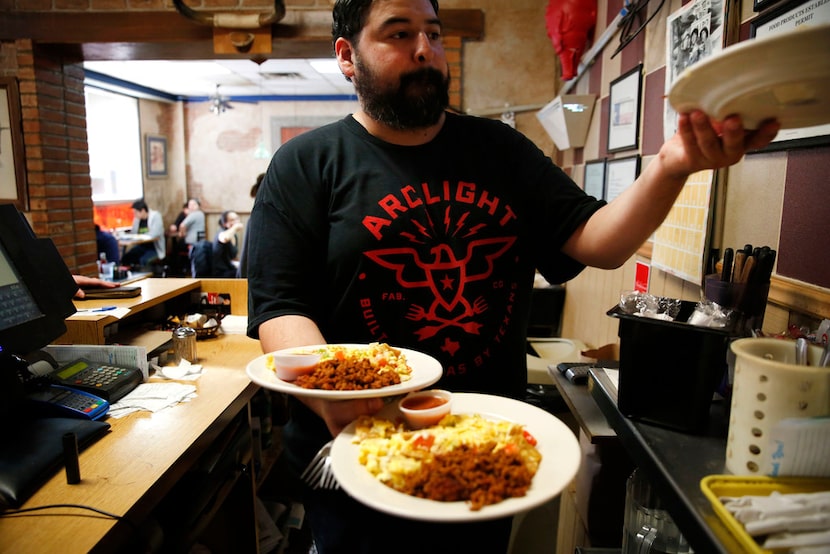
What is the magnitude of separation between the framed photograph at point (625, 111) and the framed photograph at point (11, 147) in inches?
158

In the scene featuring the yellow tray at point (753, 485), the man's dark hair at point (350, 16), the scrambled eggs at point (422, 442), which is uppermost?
the man's dark hair at point (350, 16)

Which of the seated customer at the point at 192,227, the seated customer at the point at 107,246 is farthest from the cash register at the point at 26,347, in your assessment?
the seated customer at the point at 192,227

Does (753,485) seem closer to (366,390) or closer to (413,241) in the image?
(366,390)

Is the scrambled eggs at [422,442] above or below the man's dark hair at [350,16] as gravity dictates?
below

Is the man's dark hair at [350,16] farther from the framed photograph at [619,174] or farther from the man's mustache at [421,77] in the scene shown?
the framed photograph at [619,174]

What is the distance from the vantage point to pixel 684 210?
1.77 meters

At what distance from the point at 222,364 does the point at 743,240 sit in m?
1.82

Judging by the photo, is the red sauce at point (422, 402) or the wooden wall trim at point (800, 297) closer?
the red sauce at point (422, 402)

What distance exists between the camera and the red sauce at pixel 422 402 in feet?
3.13

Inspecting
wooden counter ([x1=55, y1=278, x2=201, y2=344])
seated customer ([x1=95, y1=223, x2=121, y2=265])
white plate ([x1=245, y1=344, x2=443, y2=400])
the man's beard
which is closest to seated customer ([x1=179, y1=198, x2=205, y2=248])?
seated customer ([x1=95, y1=223, x2=121, y2=265])

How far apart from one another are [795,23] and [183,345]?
2124 millimetres

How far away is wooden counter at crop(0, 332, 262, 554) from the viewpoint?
1069 mm

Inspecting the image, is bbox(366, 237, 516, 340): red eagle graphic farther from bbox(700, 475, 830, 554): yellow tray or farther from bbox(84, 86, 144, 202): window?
bbox(84, 86, 144, 202): window

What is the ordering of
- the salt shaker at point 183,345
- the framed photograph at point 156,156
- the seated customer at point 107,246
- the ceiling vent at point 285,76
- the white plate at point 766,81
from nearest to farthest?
the white plate at point 766,81 < the salt shaker at point 183,345 < the seated customer at point 107,246 < the ceiling vent at point 285,76 < the framed photograph at point 156,156
